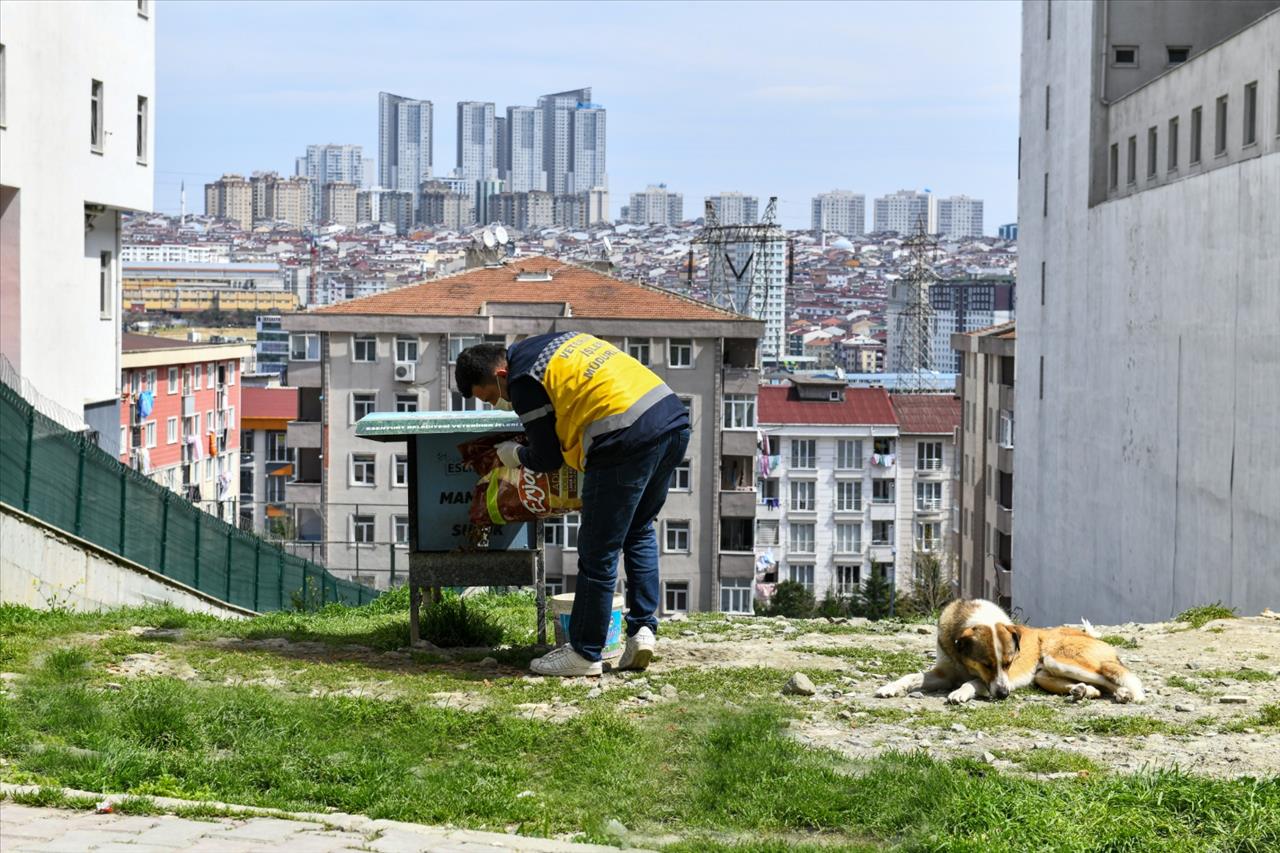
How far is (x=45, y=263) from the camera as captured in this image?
94.0ft

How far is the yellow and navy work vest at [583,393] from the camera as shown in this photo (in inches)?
362

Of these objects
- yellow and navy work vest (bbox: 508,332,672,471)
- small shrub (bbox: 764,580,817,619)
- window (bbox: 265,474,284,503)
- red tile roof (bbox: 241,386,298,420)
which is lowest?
small shrub (bbox: 764,580,817,619)

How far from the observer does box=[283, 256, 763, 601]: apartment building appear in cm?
6116

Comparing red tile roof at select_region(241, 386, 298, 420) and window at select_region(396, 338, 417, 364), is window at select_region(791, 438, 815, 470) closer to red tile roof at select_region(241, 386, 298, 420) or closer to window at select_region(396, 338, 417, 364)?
red tile roof at select_region(241, 386, 298, 420)

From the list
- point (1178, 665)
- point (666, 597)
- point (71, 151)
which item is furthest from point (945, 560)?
point (1178, 665)

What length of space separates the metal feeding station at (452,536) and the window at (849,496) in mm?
93405

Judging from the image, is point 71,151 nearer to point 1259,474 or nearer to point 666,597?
point 1259,474

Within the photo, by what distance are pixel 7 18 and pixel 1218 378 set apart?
65.8 feet

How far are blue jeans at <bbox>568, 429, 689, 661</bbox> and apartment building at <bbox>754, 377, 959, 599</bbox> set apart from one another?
90401 mm

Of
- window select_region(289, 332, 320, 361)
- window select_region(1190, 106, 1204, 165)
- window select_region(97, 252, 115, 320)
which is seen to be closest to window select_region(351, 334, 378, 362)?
window select_region(289, 332, 320, 361)

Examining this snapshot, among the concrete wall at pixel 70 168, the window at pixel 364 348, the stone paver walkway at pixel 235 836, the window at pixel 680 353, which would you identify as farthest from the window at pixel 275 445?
the stone paver walkway at pixel 235 836

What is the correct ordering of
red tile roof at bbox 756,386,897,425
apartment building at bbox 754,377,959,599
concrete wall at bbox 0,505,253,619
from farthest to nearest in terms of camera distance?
apartment building at bbox 754,377,959,599 < red tile roof at bbox 756,386,897,425 < concrete wall at bbox 0,505,253,619

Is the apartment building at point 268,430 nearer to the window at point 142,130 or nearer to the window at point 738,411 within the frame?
the window at point 738,411

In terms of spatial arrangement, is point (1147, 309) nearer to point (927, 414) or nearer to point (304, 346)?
point (304, 346)
